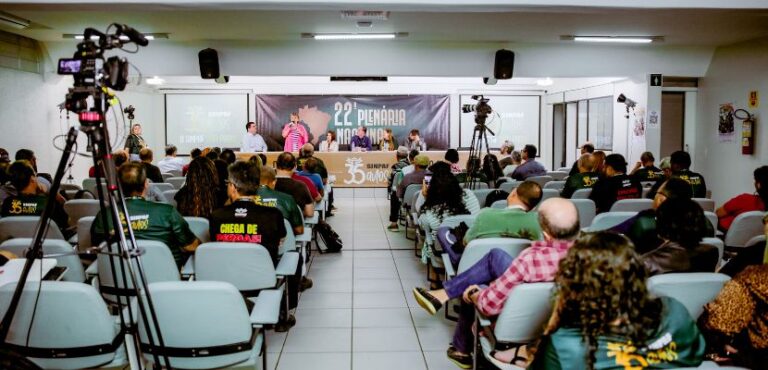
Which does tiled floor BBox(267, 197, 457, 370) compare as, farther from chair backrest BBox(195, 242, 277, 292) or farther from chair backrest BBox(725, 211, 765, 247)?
chair backrest BBox(725, 211, 765, 247)

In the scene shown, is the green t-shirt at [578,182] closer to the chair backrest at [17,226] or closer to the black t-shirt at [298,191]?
the black t-shirt at [298,191]

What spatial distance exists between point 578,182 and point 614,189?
1.87ft

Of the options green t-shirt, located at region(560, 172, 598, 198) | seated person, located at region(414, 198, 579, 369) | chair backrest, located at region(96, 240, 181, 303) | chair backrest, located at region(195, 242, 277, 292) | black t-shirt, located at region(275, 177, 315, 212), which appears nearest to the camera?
seated person, located at region(414, 198, 579, 369)

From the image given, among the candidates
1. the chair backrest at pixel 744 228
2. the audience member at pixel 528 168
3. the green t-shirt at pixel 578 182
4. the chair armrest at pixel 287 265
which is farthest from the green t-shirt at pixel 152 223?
the audience member at pixel 528 168

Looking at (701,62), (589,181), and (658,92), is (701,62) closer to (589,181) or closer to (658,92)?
(658,92)

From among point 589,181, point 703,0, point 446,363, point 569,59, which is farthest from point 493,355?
point 569,59

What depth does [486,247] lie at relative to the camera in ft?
11.1

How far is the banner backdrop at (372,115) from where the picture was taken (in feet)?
47.4

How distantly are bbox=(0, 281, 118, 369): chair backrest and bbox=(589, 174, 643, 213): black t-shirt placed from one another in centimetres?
452

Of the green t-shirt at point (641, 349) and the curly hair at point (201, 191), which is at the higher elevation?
the curly hair at point (201, 191)

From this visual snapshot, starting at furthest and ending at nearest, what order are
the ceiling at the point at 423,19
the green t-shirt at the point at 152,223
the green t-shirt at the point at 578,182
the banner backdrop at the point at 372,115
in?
the banner backdrop at the point at 372,115, the green t-shirt at the point at 578,182, the ceiling at the point at 423,19, the green t-shirt at the point at 152,223

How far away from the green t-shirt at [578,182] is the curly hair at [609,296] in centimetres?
451

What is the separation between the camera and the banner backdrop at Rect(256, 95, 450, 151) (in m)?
14.4

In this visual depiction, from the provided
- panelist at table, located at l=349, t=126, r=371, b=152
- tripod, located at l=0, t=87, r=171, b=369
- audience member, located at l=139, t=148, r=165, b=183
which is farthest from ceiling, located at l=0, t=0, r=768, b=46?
panelist at table, located at l=349, t=126, r=371, b=152
